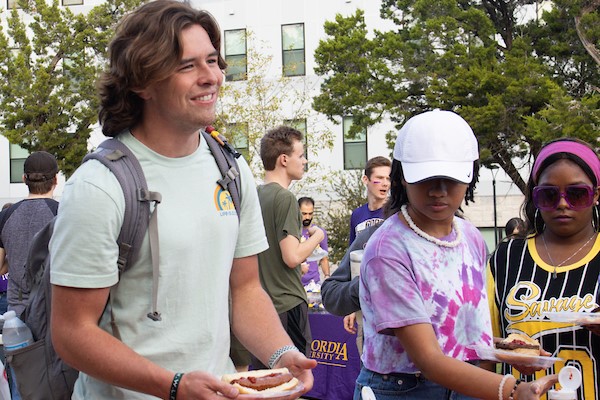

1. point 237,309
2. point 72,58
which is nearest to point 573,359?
point 237,309

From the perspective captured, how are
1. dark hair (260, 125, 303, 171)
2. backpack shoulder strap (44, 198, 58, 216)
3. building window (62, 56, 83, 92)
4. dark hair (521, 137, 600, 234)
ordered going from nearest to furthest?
dark hair (521, 137, 600, 234) < backpack shoulder strap (44, 198, 58, 216) < dark hair (260, 125, 303, 171) < building window (62, 56, 83, 92)

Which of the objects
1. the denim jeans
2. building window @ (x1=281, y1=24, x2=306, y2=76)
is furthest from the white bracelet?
building window @ (x1=281, y1=24, x2=306, y2=76)

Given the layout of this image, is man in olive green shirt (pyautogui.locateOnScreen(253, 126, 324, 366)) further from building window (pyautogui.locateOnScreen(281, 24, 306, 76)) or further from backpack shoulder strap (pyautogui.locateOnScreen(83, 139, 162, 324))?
building window (pyautogui.locateOnScreen(281, 24, 306, 76))

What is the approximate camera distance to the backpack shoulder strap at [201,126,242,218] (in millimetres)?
2758

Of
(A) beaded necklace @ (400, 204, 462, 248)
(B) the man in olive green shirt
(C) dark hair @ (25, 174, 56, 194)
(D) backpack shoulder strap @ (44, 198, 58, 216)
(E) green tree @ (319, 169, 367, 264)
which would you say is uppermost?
(C) dark hair @ (25, 174, 56, 194)

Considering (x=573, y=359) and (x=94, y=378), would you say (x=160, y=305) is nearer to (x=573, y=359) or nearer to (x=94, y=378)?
(x=94, y=378)

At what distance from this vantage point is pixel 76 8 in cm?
3422

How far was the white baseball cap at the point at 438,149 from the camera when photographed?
2.90 metres

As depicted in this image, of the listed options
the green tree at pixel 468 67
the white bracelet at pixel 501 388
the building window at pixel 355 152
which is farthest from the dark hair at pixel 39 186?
the building window at pixel 355 152

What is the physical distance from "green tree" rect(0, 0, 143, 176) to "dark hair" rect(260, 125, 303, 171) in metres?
20.5

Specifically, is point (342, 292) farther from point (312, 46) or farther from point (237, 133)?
point (312, 46)

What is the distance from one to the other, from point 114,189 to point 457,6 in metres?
23.9

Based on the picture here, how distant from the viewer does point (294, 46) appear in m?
31.7

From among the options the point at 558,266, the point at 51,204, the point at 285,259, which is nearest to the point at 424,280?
the point at 558,266
